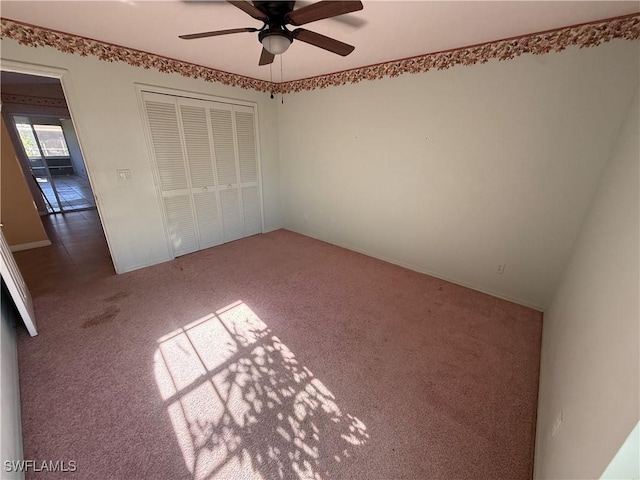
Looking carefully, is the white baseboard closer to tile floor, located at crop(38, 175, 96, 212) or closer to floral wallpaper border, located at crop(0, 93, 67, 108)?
tile floor, located at crop(38, 175, 96, 212)

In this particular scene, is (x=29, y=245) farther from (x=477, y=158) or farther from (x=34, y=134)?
(x=477, y=158)

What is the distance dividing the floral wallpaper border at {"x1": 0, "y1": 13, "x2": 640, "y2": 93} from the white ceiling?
3.4 inches

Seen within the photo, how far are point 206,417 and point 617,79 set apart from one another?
3634 millimetres

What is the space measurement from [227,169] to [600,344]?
3982 millimetres

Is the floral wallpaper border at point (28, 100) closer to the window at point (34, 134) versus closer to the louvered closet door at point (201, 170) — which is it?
the window at point (34, 134)

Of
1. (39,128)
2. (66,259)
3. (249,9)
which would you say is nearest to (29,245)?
(66,259)

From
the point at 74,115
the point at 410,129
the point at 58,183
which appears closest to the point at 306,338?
the point at 410,129

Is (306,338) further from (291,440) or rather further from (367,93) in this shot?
(367,93)

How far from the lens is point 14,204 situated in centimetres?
361

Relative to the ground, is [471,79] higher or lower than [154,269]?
higher

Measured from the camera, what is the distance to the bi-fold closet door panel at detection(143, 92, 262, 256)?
10.1ft

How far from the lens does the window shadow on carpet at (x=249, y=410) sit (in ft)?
4.31

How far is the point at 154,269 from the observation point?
10.4 ft

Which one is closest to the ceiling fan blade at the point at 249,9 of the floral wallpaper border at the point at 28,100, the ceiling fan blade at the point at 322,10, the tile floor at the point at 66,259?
the ceiling fan blade at the point at 322,10
